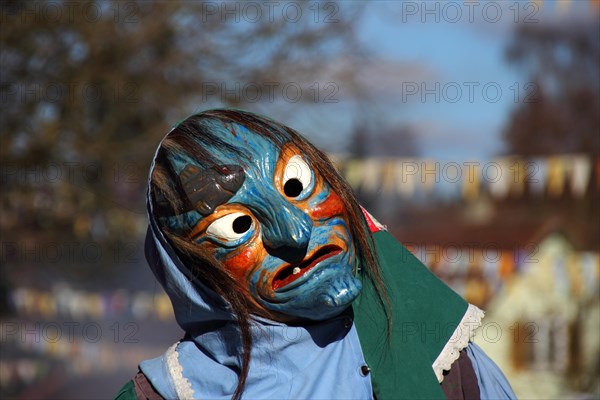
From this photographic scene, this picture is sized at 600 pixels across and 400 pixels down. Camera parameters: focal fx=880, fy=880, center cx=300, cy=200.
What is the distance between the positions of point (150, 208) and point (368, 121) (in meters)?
6.29

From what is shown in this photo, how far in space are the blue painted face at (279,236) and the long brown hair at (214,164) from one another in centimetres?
2

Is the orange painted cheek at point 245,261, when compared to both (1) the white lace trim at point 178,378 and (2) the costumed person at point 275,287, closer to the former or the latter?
(2) the costumed person at point 275,287

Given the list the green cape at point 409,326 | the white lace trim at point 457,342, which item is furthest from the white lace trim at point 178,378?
the white lace trim at point 457,342

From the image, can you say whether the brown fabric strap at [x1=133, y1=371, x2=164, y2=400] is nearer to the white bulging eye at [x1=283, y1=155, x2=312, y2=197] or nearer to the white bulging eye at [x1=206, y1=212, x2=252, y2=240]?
the white bulging eye at [x1=206, y1=212, x2=252, y2=240]

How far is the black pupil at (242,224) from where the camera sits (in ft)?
5.59

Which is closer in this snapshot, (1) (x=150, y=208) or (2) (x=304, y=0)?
(1) (x=150, y=208)

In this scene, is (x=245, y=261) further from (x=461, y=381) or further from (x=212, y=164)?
(x=461, y=381)

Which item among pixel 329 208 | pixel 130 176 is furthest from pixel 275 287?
pixel 130 176

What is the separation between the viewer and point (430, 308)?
1841 millimetres

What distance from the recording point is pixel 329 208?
173 centimetres

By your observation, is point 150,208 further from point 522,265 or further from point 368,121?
point 522,265

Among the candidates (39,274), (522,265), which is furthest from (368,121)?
(39,274)

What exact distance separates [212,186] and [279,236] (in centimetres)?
16

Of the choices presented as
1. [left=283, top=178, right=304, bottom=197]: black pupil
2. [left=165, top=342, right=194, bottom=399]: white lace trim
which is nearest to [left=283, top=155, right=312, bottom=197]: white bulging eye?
[left=283, top=178, right=304, bottom=197]: black pupil
